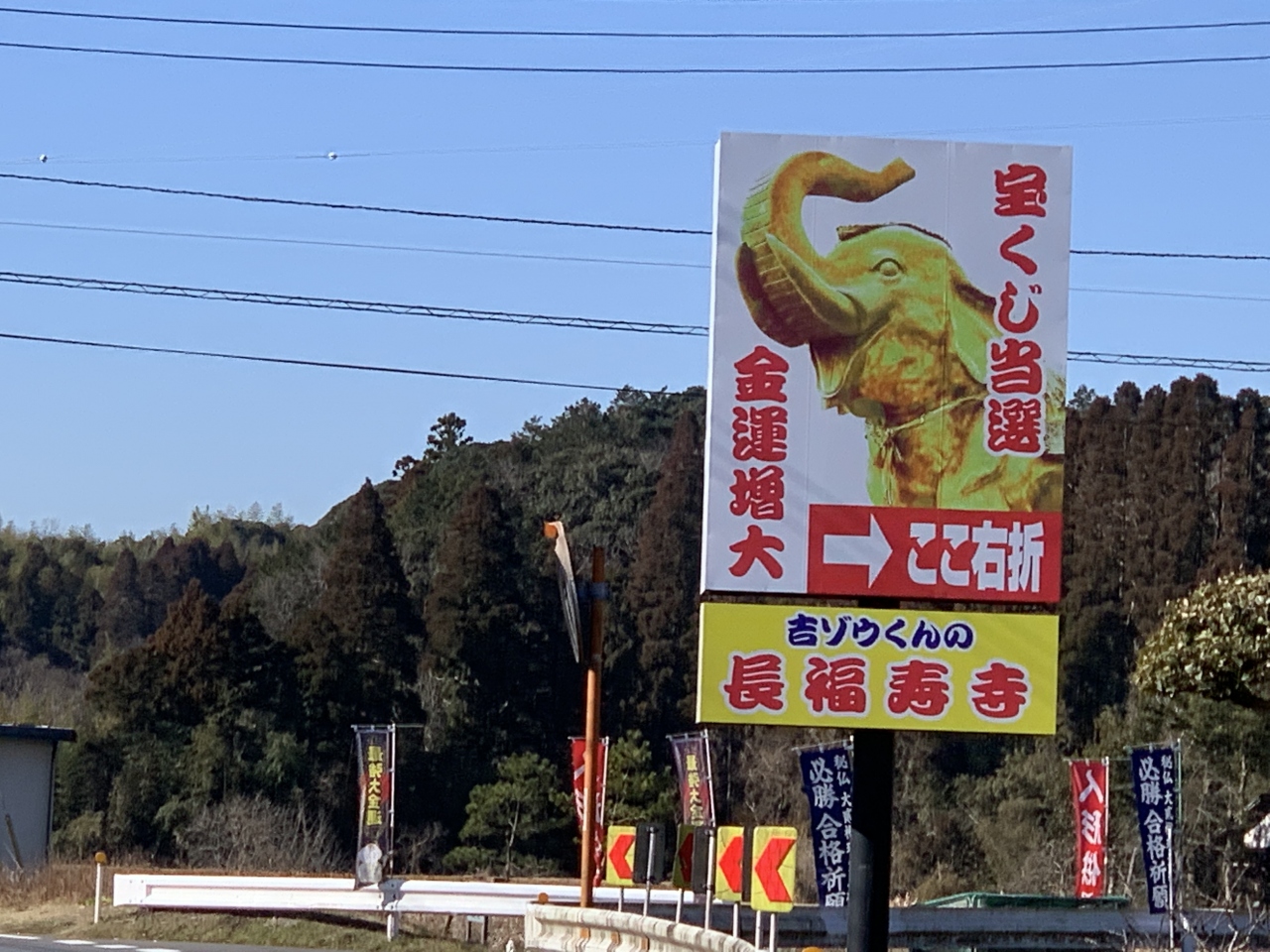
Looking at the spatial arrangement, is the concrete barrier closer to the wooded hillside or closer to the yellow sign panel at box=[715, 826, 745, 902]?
the yellow sign panel at box=[715, 826, 745, 902]

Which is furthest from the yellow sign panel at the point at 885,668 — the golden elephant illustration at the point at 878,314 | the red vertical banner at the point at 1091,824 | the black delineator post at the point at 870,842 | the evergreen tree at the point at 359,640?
the evergreen tree at the point at 359,640

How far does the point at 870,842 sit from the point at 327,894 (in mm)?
10463

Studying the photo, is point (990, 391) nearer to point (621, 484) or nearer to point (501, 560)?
point (501, 560)

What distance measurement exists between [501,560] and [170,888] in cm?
3042

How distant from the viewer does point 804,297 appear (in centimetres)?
1149

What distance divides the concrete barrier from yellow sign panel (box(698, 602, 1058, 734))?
1498 millimetres

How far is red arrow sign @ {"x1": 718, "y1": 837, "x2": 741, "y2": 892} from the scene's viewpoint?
12.0 meters

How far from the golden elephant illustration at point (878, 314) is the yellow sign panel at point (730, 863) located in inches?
97.8

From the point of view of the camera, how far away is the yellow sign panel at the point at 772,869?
37.4 feet

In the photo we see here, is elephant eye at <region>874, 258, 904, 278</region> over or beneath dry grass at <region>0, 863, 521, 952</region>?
over

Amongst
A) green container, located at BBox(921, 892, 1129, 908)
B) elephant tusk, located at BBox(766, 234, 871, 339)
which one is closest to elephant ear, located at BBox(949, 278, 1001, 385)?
elephant tusk, located at BBox(766, 234, 871, 339)

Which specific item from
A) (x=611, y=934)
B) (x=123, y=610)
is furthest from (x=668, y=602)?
(x=611, y=934)

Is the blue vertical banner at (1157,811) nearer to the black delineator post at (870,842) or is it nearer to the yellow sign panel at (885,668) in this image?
the black delineator post at (870,842)

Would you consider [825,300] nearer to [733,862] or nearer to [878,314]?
[878,314]
